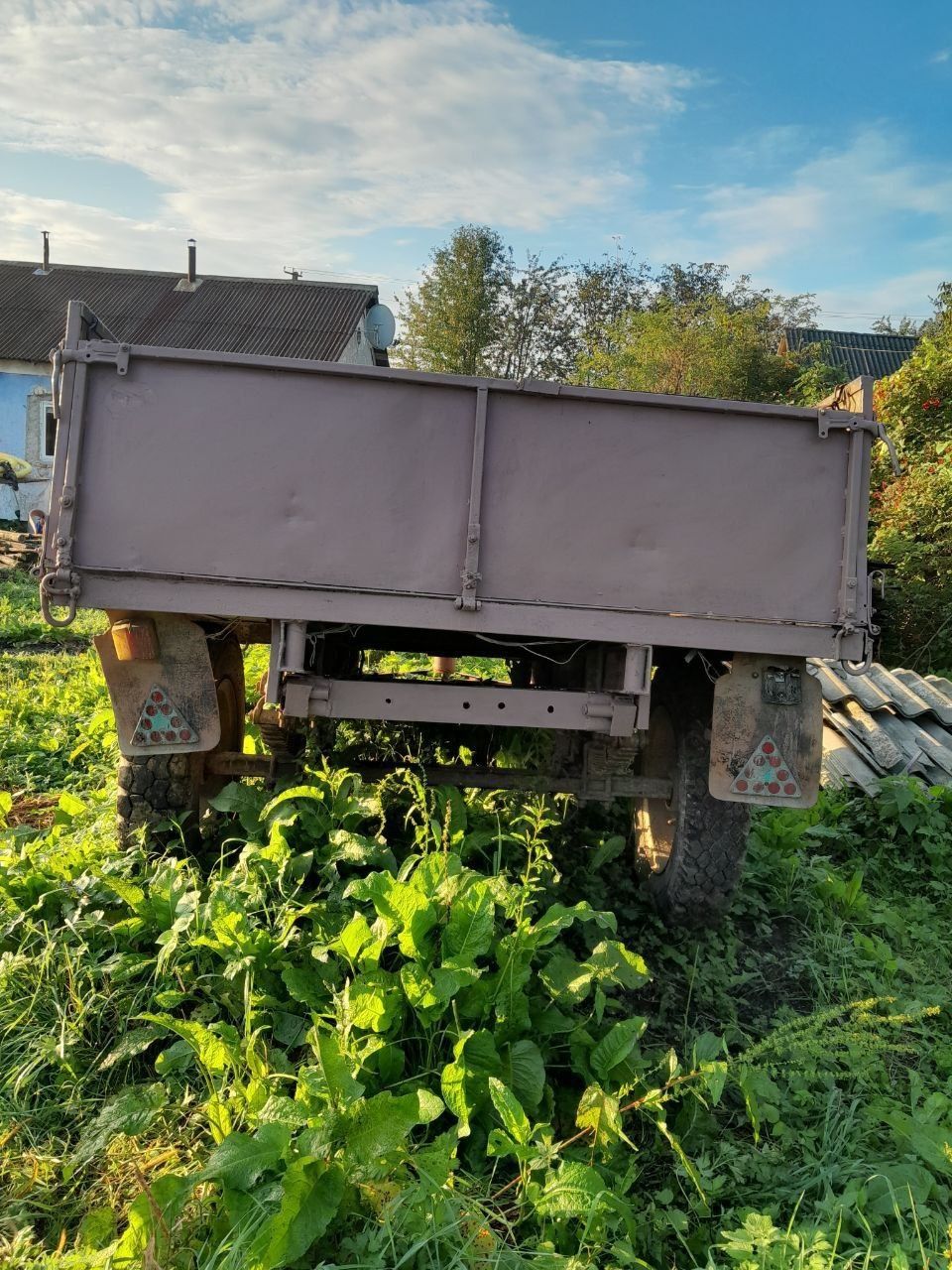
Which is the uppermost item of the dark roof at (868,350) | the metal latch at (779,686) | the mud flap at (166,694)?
the dark roof at (868,350)

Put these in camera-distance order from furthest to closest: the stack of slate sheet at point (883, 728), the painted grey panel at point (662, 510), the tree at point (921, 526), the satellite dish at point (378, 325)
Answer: the satellite dish at point (378, 325) → the tree at point (921, 526) → the stack of slate sheet at point (883, 728) → the painted grey panel at point (662, 510)

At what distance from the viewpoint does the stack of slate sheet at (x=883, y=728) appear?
18.9 feet

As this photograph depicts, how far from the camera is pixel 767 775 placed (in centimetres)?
346

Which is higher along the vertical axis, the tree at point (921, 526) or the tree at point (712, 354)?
the tree at point (712, 354)

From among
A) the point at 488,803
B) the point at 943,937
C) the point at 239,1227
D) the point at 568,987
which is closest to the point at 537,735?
the point at 488,803

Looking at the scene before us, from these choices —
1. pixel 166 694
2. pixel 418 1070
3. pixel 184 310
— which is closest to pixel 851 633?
pixel 418 1070

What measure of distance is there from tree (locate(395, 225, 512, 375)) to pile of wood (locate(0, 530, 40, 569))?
62.1 feet

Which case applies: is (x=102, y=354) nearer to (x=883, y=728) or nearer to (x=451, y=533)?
(x=451, y=533)

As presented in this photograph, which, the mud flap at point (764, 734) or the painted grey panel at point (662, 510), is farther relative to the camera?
the mud flap at point (764, 734)

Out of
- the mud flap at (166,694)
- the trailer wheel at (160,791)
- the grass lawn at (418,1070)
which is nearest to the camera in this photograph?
the grass lawn at (418,1070)

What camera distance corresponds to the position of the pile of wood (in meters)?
15.2

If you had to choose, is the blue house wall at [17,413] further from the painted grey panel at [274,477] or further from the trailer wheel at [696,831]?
the trailer wheel at [696,831]

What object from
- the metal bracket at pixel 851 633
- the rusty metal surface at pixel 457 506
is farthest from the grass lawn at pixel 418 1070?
the metal bracket at pixel 851 633

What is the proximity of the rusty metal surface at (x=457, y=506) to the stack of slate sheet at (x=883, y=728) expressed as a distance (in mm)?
2163
